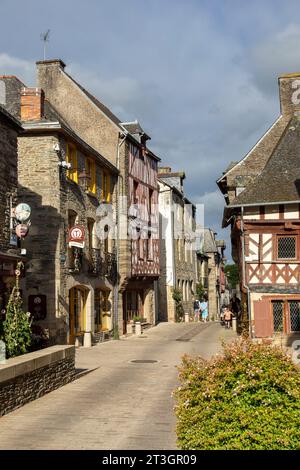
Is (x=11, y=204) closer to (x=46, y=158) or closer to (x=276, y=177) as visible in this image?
(x=46, y=158)

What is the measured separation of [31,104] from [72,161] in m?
2.41

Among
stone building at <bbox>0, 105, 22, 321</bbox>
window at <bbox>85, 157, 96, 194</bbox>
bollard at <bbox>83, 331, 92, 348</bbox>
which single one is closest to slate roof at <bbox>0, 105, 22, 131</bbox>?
stone building at <bbox>0, 105, 22, 321</bbox>

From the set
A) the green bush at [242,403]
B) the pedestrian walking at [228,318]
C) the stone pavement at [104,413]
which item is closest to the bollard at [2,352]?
the stone pavement at [104,413]

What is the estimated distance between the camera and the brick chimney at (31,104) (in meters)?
18.0

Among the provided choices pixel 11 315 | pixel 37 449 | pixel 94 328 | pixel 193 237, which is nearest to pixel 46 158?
pixel 94 328

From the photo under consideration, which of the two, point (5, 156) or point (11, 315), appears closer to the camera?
point (11, 315)

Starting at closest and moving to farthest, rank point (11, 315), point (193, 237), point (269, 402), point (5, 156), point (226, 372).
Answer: point (269, 402)
point (226, 372)
point (11, 315)
point (5, 156)
point (193, 237)

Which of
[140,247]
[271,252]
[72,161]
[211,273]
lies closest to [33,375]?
[72,161]

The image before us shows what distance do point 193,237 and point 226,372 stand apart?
3520cm

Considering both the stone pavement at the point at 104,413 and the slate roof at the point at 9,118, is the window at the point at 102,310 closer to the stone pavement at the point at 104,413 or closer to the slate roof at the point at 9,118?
the stone pavement at the point at 104,413

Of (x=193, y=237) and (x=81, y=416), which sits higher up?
(x=193, y=237)

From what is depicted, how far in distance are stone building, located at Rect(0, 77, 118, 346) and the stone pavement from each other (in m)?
2.72

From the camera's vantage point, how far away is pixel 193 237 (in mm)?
40062

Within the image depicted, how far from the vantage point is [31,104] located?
18.0 meters
